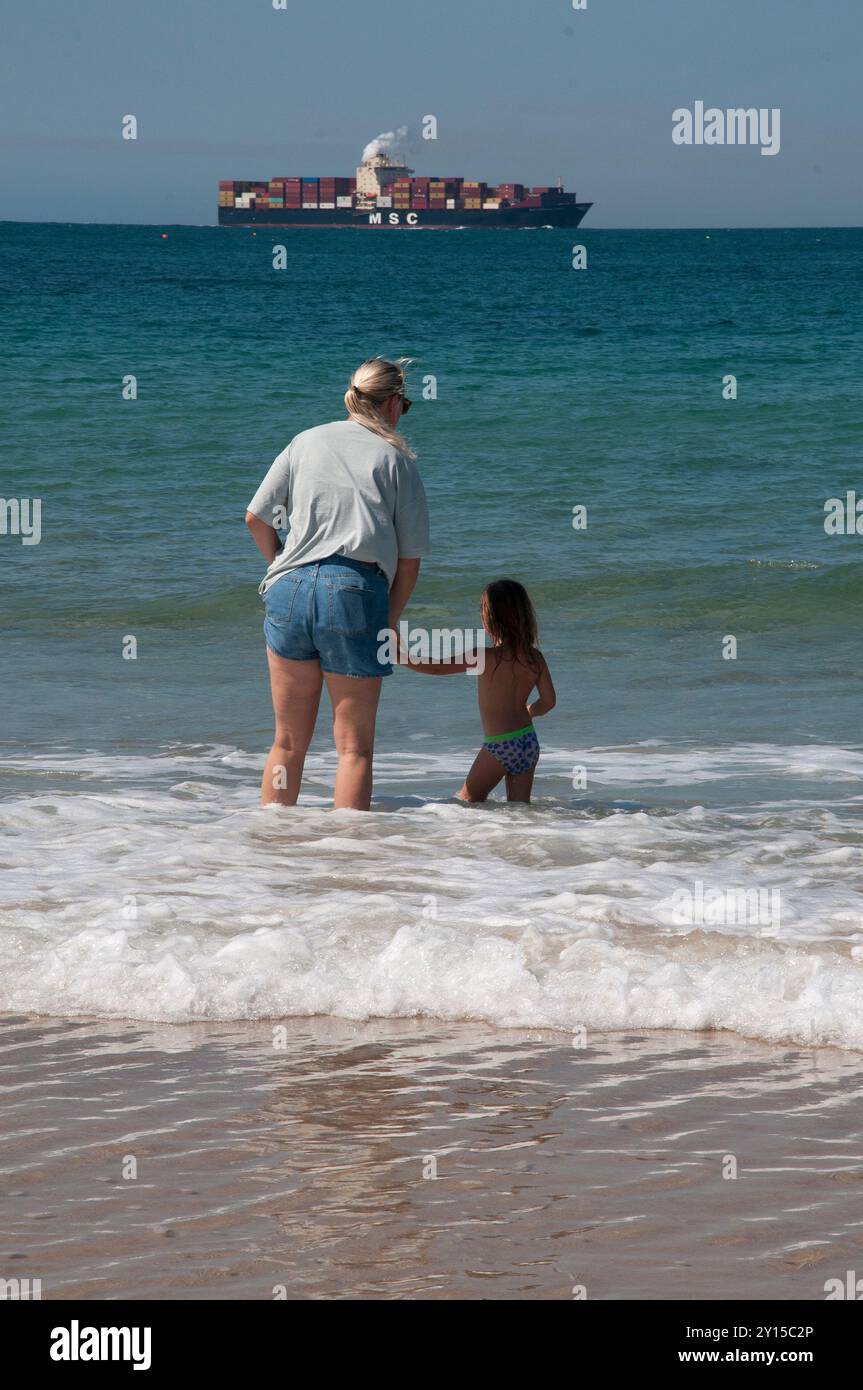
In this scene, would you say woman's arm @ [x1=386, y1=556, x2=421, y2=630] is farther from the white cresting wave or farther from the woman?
the white cresting wave

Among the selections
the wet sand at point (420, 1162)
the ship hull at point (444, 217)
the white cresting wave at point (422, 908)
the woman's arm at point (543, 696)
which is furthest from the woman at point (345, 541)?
the ship hull at point (444, 217)

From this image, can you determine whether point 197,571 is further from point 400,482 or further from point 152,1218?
point 152,1218

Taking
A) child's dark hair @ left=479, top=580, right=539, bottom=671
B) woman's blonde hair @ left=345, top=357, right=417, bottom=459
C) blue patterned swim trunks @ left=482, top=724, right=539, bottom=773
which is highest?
woman's blonde hair @ left=345, top=357, right=417, bottom=459

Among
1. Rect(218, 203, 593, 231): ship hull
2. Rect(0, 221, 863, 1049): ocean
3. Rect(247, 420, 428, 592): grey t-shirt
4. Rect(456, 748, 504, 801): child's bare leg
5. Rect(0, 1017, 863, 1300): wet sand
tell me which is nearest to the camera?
Rect(0, 1017, 863, 1300): wet sand

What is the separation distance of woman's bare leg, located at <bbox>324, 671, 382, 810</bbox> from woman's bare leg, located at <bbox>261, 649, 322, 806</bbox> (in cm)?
8

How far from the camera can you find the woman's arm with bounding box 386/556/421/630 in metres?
5.17

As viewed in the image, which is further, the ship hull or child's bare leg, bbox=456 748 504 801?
the ship hull

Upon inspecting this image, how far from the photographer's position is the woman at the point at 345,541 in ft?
16.4

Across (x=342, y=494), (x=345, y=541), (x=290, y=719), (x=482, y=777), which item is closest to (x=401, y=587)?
(x=345, y=541)

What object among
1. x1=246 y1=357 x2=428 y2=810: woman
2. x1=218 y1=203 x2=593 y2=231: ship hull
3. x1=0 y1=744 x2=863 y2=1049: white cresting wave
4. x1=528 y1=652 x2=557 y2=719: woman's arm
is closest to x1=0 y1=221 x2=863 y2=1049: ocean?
x1=0 y1=744 x2=863 y2=1049: white cresting wave

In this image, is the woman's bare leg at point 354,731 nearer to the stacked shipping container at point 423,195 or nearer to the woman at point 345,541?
the woman at point 345,541

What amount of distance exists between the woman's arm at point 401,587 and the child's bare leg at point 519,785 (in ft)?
3.65

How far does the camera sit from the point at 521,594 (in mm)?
6000
